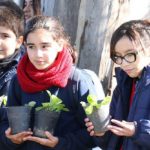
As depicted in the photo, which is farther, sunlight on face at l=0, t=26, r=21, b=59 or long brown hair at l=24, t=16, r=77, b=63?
sunlight on face at l=0, t=26, r=21, b=59

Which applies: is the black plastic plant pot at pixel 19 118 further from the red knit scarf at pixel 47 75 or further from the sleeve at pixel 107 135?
the sleeve at pixel 107 135

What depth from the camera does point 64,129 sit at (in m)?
3.09

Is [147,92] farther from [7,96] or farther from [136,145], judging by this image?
[7,96]

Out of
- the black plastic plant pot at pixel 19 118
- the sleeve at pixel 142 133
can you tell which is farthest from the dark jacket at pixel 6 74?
the sleeve at pixel 142 133

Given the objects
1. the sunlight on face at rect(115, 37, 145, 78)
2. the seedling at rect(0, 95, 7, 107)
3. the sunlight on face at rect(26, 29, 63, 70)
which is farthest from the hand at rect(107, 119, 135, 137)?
the seedling at rect(0, 95, 7, 107)

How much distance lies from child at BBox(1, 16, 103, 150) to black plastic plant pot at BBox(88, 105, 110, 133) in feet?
1.15

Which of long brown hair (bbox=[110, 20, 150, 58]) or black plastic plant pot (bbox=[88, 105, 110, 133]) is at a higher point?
long brown hair (bbox=[110, 20, 150, 58])

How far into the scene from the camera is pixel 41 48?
9.98 ft

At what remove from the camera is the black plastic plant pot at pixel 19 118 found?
9.36 feet

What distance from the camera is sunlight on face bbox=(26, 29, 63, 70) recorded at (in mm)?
3031

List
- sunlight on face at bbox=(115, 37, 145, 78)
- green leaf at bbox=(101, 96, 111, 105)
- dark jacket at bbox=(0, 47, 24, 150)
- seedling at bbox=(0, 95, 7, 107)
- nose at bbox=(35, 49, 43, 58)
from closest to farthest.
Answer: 1. green leaf at bbox=(101, 96, 111, 105)
2. sunlight on face at bbox=(115, 37, 145, 78)
3. nose at bbox=(35, 49, 43, 58)
4. seedling at bbox=(0, 95, 7, 107)
5. dark jacket at bbox=(0, 47, 24, 150)

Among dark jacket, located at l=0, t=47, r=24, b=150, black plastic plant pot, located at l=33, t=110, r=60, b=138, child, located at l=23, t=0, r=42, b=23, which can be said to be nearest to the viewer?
black plastic plant pot, located at l=33, t=110, r=60, b=138

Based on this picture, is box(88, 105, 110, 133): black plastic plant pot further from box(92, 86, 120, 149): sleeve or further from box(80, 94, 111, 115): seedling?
box(92, 86, 120, 149): sleeve

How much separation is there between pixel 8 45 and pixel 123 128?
123 centimetres
